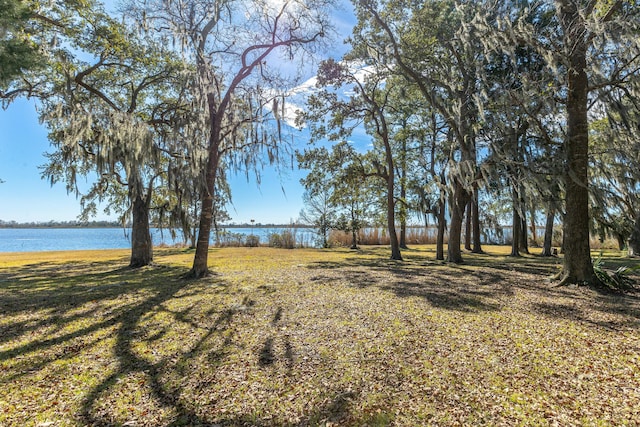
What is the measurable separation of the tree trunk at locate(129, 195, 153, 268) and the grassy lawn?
11.5 ft

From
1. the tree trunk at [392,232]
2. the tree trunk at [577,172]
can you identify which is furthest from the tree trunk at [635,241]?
the tree trunk at [392,232]

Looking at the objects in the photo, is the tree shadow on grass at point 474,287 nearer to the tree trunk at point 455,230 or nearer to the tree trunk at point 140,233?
the tree trunk at point 455,230

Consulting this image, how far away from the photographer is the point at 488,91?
779 cm

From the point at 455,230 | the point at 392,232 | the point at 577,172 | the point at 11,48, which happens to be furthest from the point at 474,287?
the point at 11,48

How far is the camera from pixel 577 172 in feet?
18.1

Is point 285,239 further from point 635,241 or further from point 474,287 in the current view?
point 635,241

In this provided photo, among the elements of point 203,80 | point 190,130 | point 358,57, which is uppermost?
point 358,57

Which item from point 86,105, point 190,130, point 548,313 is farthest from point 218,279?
point 86,105

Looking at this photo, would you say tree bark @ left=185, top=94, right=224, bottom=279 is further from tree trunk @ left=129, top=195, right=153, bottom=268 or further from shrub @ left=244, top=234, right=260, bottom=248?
shrub @ left=244, top=234, right=260, bottom=248

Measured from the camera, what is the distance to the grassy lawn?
2.09 metres

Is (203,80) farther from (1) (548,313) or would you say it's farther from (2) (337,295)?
(1) (548,313)

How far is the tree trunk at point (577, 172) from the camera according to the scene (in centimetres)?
543

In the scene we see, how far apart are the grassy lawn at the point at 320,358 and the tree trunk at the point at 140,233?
3.52m

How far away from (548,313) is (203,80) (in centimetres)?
736
